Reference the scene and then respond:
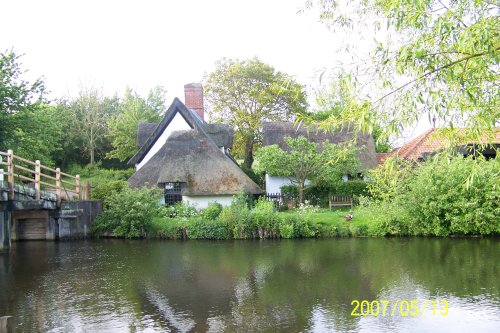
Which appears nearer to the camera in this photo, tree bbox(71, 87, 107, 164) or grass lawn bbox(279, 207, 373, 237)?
grass lawn bbox(279, 207, 373, 237)

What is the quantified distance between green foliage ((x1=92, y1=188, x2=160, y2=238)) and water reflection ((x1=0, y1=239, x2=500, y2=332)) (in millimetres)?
2319

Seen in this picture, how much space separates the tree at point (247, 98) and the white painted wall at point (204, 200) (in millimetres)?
16143

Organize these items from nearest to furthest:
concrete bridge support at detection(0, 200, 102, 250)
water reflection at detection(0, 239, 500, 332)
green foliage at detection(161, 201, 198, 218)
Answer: water reflection at detection(0, 239, 500, 332)
concrete bridge support at detection(0, 200, 102, 250)
green foliage at detection(161, 201, 198, 218)

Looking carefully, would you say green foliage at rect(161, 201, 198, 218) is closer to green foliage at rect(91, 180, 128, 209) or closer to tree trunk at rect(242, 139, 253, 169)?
green foliage at rect(91, 180, 128, 209)

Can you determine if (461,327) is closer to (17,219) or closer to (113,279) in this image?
(113,279)

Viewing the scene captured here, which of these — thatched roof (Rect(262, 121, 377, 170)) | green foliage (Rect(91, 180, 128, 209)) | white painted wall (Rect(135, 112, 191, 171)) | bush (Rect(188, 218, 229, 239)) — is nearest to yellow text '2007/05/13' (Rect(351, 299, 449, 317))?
bush (Rect(188, 218, 229, 239))

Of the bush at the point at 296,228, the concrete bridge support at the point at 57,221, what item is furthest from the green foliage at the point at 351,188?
the concrete bridge support at the point at 57,221

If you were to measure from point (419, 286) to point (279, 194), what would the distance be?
55.6 feet

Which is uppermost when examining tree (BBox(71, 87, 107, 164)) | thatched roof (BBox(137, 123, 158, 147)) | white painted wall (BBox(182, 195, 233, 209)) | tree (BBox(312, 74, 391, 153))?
tree (BBox(71, 87, 107, 164))

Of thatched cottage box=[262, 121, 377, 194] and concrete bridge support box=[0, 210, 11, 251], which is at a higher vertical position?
thatched cottage box=[262, 121, 377, 194]

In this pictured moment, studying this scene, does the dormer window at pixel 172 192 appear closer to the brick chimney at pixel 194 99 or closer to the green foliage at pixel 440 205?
the brick chimney at pixel 194 99

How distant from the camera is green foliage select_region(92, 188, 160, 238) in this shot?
80.7 feet

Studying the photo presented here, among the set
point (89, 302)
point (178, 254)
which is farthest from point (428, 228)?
point (89, 302)

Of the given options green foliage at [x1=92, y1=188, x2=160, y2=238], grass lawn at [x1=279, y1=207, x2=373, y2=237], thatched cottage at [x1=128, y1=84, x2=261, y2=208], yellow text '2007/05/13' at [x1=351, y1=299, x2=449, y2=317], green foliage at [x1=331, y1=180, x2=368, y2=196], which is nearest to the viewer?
yellow text '2007/05/13' at [x1=351, y1=299, x2=449, y2=317]
